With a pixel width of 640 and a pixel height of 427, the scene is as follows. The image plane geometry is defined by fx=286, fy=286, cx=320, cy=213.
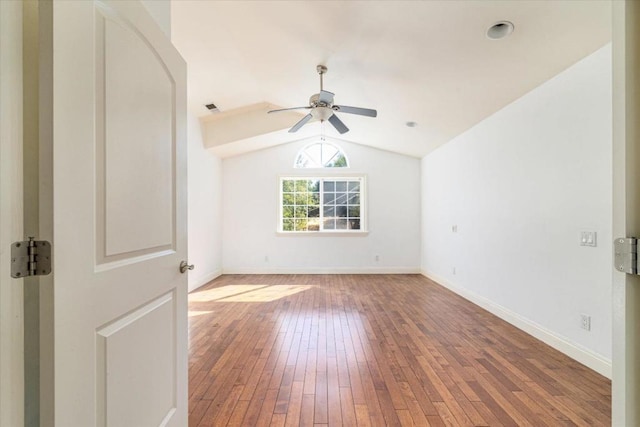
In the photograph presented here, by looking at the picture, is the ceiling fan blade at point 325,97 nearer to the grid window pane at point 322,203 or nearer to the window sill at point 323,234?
the grid window pane at point 322,203

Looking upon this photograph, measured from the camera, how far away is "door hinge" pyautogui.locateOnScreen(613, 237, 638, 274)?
2.20ft

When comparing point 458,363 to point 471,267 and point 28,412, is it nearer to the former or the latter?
point 471,267

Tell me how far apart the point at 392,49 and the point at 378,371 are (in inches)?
104

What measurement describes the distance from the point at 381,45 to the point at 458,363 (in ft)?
8.80

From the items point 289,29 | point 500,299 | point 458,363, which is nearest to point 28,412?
point 458,363

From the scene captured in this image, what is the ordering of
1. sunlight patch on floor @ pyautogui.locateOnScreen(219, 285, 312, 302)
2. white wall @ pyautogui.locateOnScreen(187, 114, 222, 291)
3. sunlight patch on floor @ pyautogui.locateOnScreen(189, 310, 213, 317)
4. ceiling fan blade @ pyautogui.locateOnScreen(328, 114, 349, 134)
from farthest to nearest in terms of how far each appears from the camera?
white wall @ pyautogui.locateOnScreen(187, 114, 222, 291) → sunlight patch on floor @ pyautogui.locateOnScreen(219, 285, 312, 302) → sunlight patch on floor @ pyautogui.locateOnScreen(189, 310, 213, 317) → ceiling fan blade @ pyautogui.locateOnScreen(328, 114, 349, 134)

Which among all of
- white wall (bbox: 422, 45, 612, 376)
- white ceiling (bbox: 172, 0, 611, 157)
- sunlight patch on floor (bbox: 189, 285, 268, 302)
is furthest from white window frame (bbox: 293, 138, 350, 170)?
sunlight patch on floor (bbox: 189, 285, 268, 302)

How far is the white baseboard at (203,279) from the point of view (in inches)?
174

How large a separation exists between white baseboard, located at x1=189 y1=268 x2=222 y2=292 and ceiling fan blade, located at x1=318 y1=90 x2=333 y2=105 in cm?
331

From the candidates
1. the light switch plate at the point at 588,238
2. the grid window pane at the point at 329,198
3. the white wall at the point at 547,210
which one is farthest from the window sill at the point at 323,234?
the light switch plate at the point at 588,238

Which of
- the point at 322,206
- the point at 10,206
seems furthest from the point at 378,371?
the point at 322,206

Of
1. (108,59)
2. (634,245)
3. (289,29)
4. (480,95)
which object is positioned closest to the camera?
(634,245)

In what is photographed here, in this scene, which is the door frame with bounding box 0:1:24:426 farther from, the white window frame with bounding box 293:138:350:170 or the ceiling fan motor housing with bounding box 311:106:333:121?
the white window frame with bounding box 293:138:350:170

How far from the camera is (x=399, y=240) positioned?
5.84m
